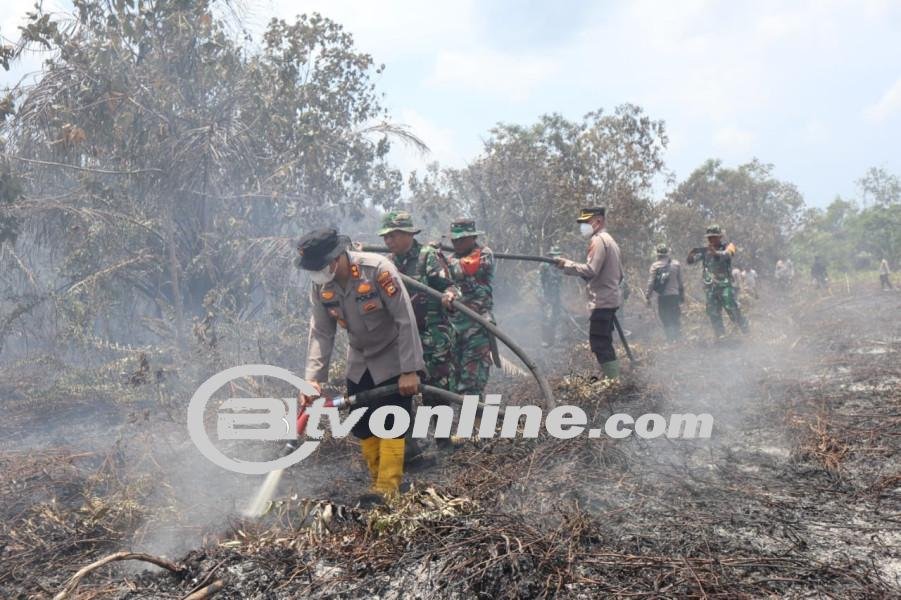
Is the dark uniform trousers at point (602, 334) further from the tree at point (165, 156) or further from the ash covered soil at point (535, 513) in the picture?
the tree at point (165, 156)

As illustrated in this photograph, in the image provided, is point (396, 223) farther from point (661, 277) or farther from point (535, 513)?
point (661, 277)

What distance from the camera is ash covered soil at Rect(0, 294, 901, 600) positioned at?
2713 mm

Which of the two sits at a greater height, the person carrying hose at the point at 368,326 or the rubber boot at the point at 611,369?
the person carrying hose at the point at 368,326

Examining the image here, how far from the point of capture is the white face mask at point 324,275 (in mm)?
3866

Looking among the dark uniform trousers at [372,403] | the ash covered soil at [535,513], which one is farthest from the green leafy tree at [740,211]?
the dark uniform trousers at [372,403]

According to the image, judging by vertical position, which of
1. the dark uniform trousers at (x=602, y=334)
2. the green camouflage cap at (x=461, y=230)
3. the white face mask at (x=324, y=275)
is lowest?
the dark uniform trousers at (x=602, y=334)

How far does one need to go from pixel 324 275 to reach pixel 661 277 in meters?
6.94

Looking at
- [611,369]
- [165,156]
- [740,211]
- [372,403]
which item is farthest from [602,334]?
[740,211]

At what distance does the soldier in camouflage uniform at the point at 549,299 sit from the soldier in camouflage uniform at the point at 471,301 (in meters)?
5.32

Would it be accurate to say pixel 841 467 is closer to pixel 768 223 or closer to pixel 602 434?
pixel 602 434

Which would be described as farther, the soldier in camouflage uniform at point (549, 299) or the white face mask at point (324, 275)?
the soldier in camouflage uniform at point (549, 299)

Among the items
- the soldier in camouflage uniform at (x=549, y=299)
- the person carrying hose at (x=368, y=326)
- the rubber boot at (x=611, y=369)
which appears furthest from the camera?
the soldier in camouflage uniform at (x=549, y=299)

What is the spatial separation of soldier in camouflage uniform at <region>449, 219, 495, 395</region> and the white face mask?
1.91 metres

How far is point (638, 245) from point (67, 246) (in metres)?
11.5
